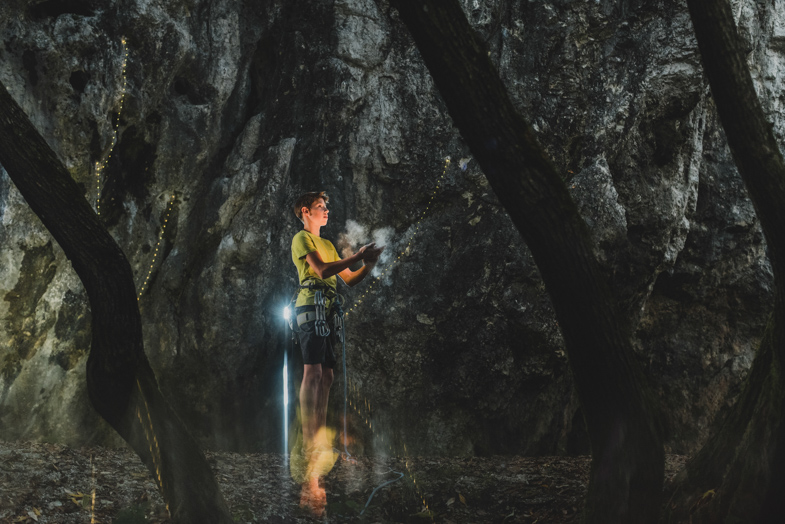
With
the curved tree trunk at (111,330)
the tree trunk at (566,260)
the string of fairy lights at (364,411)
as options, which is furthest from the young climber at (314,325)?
the tree trunk at (566,260)

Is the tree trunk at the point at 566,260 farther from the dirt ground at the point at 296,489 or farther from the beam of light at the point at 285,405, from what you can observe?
the beam of light at the point at 285,405

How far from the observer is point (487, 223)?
6988 millimetres

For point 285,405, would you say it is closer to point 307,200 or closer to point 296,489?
point 296,489

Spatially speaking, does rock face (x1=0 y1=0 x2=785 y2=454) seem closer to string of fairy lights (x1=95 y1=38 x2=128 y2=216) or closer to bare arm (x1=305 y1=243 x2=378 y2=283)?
string of fairy lights (x1=95 y1=38 x2=128 y2=216)

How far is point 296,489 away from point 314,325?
144cm

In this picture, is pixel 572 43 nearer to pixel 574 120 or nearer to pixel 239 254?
pixel 574 120

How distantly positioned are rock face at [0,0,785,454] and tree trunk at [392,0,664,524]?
3026 millimetres

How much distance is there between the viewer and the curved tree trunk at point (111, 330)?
3.64m

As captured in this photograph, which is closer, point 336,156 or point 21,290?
point 21,290

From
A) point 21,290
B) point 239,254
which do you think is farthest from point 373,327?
point 21,290

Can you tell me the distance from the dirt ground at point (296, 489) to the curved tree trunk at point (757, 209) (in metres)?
1.45

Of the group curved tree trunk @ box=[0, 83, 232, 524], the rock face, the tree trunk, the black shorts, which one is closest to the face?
the black shorts

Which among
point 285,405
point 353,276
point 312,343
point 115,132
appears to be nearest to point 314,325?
point 312,343

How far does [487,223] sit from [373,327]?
67.3 inches
